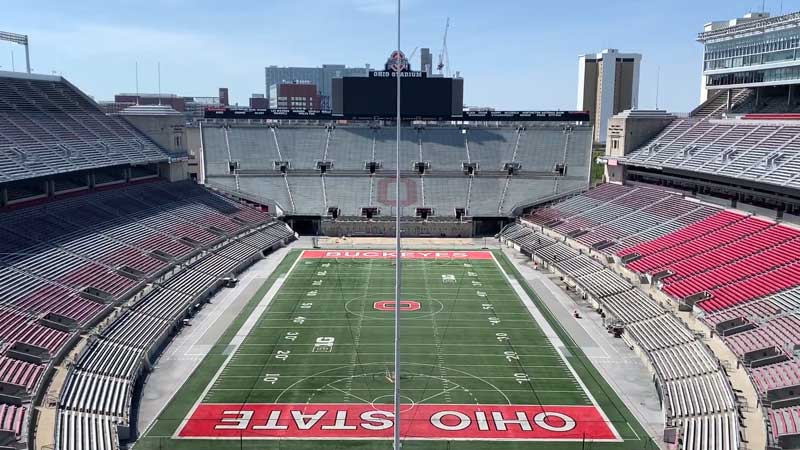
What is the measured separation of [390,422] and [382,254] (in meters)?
24.8

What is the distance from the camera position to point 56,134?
3906 centimetres

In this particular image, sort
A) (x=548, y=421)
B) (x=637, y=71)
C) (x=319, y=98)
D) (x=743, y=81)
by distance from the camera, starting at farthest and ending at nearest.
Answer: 1. (x=319, y=98)
2. (x=637, y=71)
3. (x=743, y=81)
4. (x=548, y=421)

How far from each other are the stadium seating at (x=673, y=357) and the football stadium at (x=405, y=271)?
118mm

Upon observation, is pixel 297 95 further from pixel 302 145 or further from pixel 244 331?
pixel 244 331

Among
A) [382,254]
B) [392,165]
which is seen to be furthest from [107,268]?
[392,165]

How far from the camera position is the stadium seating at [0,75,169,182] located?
112 ft

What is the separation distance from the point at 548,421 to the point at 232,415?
32.8 feet

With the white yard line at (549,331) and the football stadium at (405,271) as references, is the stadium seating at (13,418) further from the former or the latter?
→ the white yard line at (549,331)

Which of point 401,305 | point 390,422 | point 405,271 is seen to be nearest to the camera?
point 390,422

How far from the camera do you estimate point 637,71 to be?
442 ft

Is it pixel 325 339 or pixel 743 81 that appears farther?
pixel 743 81

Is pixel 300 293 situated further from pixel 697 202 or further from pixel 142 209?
pixel 697 202

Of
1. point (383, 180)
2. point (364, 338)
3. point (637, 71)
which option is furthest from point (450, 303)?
point (637, 71)

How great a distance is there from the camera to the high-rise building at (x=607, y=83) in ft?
433
